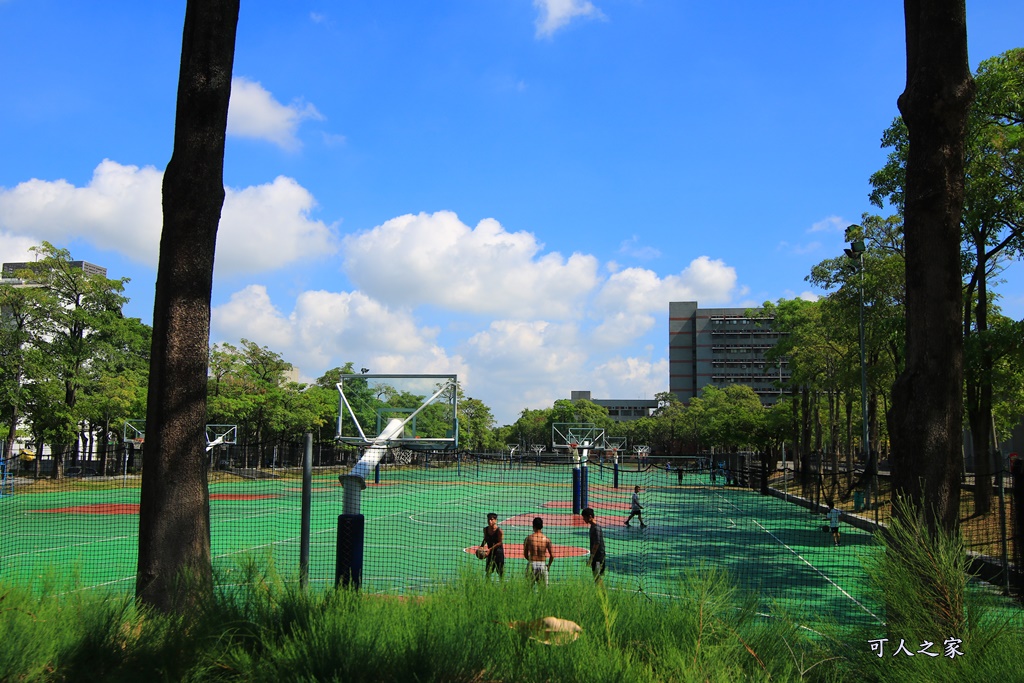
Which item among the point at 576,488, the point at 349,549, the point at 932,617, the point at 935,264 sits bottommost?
the point at 576,488

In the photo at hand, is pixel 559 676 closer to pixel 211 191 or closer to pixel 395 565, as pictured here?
pixel 211 191

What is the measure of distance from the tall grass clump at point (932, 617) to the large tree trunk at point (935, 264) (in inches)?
85.5

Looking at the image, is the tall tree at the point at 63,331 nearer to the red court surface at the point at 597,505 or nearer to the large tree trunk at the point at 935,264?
the red court surface at the point at 597,505

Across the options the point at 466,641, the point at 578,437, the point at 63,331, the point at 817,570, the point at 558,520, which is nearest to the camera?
the point at 466,641

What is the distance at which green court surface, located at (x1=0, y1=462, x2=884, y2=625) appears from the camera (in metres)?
7.89

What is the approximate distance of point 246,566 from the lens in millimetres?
5859

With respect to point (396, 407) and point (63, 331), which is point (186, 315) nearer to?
point (396, 407)

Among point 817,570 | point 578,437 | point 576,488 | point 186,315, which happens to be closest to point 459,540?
point 576,488

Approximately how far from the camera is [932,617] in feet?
14.6

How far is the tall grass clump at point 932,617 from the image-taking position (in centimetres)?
423

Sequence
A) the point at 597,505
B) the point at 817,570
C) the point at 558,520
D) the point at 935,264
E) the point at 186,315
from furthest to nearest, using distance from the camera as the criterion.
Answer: the point at 597,505 < the point at 558,520 < the point at 817,570 < the point at 186,315 < the point at 935,264

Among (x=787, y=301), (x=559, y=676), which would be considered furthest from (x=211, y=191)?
(x=787, y=301)

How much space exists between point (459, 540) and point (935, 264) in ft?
51.1

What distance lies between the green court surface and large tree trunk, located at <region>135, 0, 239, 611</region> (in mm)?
1017
